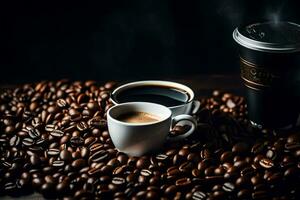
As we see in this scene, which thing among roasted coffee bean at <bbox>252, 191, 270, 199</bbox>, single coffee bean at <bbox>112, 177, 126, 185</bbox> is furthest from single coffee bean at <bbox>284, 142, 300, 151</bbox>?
single coffee bean at <bbox>112, 177, 126, 185</bbox>

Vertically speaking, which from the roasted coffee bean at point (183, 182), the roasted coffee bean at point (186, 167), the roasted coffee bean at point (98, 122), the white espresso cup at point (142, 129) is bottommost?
the roasted coffee bean at point (183, 182)

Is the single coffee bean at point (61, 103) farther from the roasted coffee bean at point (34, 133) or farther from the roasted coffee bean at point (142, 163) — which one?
the roasted coffee bean at point (142, 163)

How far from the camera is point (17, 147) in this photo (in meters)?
1.63

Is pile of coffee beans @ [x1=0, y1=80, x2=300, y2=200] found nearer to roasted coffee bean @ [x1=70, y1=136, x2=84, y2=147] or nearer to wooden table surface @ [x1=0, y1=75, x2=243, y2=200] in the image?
roasted coffee bean @ [x1=70, y1=136, x2=84, y2=147]

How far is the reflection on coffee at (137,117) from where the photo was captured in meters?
1.58

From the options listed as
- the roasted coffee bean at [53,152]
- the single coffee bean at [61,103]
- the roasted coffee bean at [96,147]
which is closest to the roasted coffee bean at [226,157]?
the roasted coffee bean at [96,147]

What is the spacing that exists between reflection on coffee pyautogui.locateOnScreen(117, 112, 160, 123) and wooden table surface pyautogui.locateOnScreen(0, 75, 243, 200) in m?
0.40

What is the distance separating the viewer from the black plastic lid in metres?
1.58

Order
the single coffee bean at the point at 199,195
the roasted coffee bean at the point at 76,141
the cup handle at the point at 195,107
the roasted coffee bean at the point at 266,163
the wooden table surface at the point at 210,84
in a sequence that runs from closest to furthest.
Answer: the single coffee bean at the point at 199,195, the roasted coffee bean at the point at 266,163, the roasted coffee bean at the point at 76,141, the cup handle at the point at 195,107, the wooden table surface at the point at 210,84

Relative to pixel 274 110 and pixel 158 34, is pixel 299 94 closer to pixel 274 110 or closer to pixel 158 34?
pixel 274 110

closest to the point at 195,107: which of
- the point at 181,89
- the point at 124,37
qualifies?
the point at 181,89

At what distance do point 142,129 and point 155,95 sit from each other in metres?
0.25

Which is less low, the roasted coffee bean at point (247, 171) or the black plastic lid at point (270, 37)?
the black plastic lid at point (270, 37)

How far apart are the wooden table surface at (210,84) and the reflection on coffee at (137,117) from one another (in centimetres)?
40
